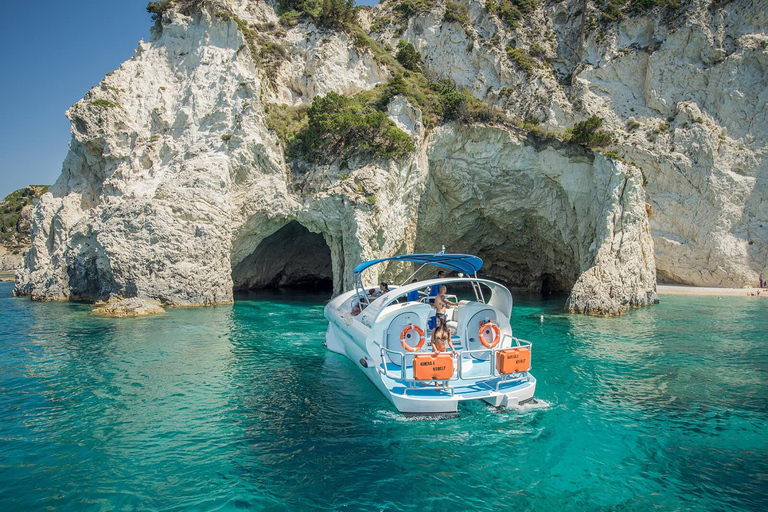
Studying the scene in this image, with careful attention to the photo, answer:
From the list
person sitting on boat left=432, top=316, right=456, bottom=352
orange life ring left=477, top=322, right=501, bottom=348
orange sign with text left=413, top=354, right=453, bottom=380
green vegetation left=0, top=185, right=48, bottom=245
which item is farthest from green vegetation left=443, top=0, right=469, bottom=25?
green vegetation left=0, top=185, right=48, bottom=245

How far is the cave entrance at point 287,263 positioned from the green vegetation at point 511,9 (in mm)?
24795

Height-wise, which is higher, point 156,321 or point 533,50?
point 533,50

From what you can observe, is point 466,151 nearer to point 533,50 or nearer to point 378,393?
point 533,50

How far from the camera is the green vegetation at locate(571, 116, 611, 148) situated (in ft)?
89.8

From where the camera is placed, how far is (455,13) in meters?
36.5

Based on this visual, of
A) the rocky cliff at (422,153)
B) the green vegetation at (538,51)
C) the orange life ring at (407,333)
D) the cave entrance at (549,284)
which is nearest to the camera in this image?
the orange life ring at (407,333)

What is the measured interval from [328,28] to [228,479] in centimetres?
3333

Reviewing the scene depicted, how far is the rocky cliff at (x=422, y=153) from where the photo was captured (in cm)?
2595

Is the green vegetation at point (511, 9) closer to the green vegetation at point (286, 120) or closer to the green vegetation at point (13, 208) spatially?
the green vegetation at point (286, 120)

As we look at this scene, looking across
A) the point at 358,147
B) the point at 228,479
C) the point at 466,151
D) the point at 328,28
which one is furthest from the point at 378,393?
the point at 328,28

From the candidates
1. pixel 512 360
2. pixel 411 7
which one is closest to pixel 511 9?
pixel 411 7

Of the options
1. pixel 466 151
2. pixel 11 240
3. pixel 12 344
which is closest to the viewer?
pixel 12 344

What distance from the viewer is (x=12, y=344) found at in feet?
50.1

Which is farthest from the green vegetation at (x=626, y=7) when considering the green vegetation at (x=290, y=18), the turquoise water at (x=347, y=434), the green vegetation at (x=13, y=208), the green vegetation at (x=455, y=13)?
the green vegetation at (x=13, y=208)
